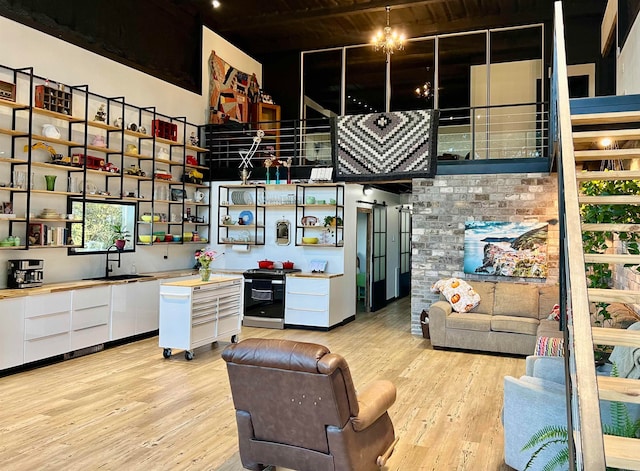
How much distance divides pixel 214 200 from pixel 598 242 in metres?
6.73

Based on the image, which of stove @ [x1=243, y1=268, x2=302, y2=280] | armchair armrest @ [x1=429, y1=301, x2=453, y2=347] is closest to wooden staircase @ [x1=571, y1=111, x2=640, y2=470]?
armchair armrest @ [x1=429, y1=301, x2=453, y2=347]

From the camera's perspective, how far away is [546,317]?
668cm

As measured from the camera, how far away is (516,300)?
6.93 m

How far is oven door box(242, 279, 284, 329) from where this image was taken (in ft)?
27.0

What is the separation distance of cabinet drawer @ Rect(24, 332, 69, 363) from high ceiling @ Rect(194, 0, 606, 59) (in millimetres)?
5741

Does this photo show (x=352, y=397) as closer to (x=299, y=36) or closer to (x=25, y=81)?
(x=25, y=81)

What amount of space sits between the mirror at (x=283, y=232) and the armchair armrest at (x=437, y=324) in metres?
3.03

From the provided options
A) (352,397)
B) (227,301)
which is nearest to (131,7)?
(227,301)

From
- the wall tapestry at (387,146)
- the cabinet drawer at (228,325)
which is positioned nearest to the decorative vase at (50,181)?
the cabinet drawer at (228,325)

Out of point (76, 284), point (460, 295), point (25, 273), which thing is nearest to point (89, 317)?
point (76, 284)

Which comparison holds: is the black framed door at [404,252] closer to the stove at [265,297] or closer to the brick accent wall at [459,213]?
the brick accent wall at [459,213]

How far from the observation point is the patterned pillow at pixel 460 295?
707 cm

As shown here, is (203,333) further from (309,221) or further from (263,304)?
(309,221)

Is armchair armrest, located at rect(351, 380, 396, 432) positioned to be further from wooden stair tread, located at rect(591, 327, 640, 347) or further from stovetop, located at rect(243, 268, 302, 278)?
stovetop, located at rect(243, 268, 302, 278)
